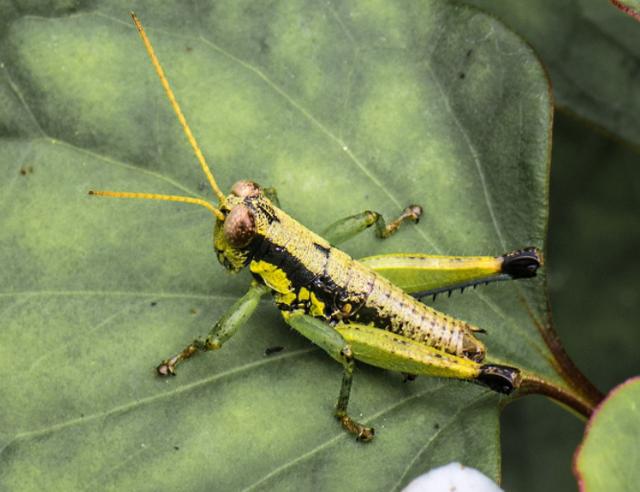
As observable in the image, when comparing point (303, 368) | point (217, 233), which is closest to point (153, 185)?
point (217, 233)

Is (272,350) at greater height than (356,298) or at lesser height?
lesser

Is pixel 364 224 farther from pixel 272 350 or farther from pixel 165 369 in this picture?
pixel 165 369

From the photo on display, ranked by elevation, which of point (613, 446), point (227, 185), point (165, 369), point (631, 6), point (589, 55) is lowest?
point (165, 369)

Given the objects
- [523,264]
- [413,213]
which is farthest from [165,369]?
[523,264]

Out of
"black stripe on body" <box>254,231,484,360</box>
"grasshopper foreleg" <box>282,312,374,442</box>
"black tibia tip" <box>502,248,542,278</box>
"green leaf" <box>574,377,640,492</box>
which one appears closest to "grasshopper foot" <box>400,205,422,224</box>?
"black stripe on body" <box>254,231,484,360</box>

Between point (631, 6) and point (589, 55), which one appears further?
point (589, 55)

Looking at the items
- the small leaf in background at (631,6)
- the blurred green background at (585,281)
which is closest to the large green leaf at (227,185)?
the small leaf in background at (631,6)

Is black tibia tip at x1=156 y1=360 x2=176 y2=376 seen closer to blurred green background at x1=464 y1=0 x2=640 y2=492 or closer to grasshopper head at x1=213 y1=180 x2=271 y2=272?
grasshopper head at x1=213 y1=180 x2=271 y2=272

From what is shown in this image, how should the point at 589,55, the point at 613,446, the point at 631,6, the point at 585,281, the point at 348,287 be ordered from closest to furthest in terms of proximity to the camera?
the point at 613,446, the point at 631,6, the point at 348,287, the point at 589,55, the point at 585,281
